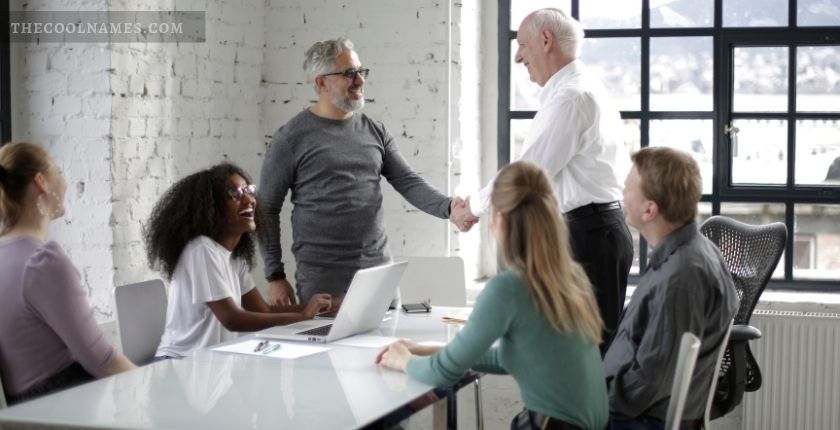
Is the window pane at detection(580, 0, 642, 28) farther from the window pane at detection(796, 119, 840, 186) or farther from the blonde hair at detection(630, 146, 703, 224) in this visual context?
the blonde hair at detection(630, 146, 703, 224)

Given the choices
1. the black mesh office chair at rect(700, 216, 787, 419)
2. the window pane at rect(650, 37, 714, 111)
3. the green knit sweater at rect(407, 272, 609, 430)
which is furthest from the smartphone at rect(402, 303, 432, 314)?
the window pane at rect(650, 37, 714, 111)

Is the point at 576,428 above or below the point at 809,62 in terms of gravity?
below

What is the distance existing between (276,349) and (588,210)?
3.88 feet

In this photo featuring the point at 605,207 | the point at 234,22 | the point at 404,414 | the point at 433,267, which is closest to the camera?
the point at 404,414

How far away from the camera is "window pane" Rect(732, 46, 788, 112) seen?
15.3 feet

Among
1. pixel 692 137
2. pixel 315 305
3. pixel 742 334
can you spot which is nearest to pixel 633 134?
pixel 692 137

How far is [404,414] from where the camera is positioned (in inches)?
88.1

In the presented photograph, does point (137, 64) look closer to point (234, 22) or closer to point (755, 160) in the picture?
point (234, 22)

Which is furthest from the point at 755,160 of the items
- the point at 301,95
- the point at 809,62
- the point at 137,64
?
the point at 137,64

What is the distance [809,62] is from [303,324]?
8.73 feet

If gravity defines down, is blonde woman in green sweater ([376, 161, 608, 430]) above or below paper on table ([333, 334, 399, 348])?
above

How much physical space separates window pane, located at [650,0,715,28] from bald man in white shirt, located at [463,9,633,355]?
130cm

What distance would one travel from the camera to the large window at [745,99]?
15.2 feet

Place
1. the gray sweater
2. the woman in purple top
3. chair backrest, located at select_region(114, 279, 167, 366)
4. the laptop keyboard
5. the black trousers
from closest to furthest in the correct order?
1. the woman in purple top
2. the laptop keyboard
3. chair backrest, located at select_region(114, 279, 167, 366)
4. the black trousers
5. the gray sweater
